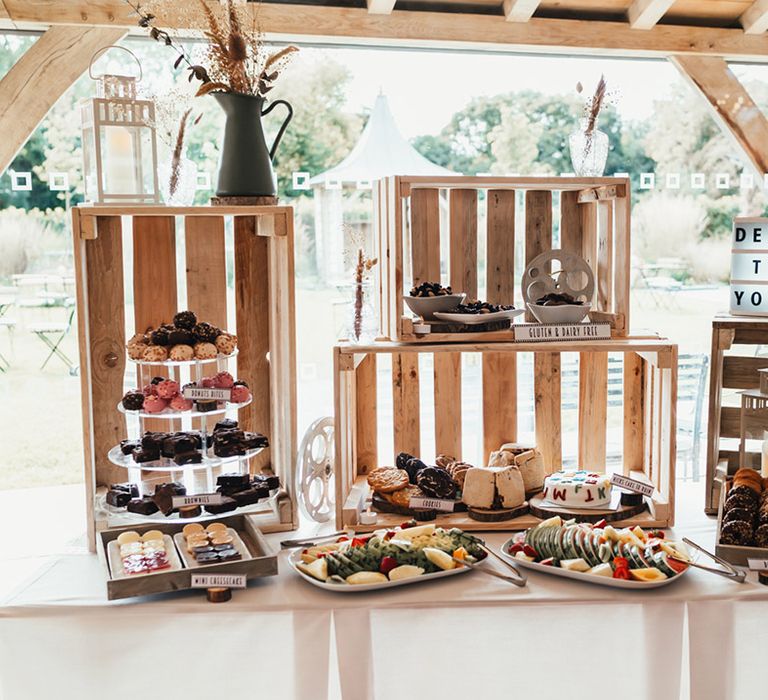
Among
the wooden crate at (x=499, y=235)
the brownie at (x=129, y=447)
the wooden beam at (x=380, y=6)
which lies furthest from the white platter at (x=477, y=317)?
the wooden beam at (x=380, y=6)

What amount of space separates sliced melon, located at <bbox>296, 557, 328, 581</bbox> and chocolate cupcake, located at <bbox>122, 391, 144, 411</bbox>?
0.50 metres

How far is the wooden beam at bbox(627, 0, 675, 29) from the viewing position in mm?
3172

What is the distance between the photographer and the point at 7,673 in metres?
1.50

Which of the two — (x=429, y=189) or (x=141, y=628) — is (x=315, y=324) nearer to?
(x=429, y=189)

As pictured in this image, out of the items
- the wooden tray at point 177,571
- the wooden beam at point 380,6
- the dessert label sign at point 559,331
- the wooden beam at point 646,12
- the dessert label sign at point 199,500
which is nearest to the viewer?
the wooden tray at point 177,571

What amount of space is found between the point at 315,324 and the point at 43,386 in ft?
4.48

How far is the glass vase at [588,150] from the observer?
1.90 m

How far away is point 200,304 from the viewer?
2.12 m

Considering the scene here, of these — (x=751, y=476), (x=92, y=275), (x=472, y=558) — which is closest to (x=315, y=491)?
(x=472, y=558)

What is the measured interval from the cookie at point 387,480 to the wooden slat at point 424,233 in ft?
1.67

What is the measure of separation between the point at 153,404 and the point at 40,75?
181cm

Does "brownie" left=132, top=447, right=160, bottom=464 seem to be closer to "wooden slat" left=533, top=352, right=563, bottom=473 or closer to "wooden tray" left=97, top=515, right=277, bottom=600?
"wooden tray" left=97, top=515, right=277, bottom=600

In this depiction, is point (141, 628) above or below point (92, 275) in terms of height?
below

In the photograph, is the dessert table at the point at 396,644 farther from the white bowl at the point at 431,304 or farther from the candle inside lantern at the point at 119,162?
the candle inside lantern at the point at 119,162
